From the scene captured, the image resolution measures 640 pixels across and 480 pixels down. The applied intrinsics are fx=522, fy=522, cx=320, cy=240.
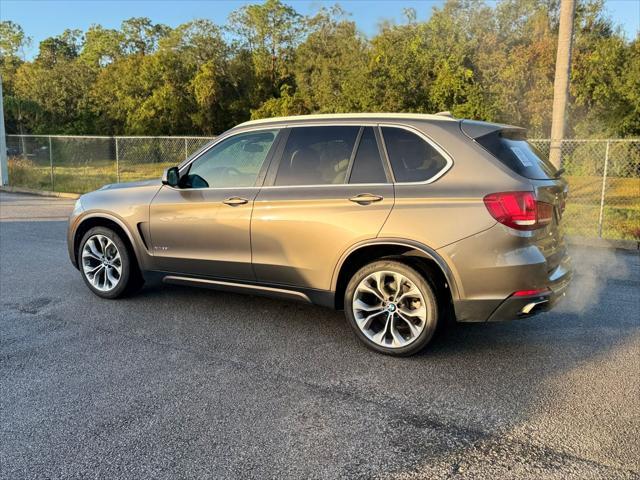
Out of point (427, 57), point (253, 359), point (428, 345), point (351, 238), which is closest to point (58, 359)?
point (253, 359)

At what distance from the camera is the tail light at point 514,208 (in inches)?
144

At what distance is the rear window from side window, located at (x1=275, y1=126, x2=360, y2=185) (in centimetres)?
108

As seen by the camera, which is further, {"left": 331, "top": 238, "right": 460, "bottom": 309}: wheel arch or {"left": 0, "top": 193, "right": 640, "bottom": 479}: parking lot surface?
{"left": 331, "top": 238, "right": 460, "bottom": 309}: wheel arch

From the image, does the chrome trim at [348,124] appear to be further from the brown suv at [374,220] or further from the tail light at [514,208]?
the tail light at [514,208]

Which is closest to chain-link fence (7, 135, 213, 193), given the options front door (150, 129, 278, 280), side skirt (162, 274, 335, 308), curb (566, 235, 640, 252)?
curb (566, 235, 640, 252)

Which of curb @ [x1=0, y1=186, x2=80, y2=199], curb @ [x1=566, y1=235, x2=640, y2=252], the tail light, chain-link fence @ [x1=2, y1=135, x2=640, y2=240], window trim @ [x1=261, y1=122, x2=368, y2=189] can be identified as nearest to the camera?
the tail light

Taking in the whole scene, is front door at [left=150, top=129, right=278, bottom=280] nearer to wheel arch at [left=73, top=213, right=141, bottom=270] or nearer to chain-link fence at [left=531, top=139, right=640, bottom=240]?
wheel arch at [left=73, top=213, right=141, bottom=270]

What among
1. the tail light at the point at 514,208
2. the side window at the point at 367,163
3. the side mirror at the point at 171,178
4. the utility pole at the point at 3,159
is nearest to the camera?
the tail light at the point at 514,208

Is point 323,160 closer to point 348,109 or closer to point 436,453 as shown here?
point 436,453

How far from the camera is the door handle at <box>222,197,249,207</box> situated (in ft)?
15.2

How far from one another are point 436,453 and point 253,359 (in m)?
1.70

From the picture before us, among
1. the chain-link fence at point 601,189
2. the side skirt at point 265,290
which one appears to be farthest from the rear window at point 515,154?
the chain-link fence at point 601,189

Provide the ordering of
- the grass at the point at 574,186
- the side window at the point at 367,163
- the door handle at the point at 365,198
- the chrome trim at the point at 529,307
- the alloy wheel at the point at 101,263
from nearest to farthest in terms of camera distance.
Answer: the chrome trim at the point at 529,307 < the door handle at the point at 365,198 < the side window at the point at 367,163 < the alloy wheel at the point at 101,263 < the grass at the point at 574,186

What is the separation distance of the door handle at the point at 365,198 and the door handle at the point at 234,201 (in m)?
1.04
